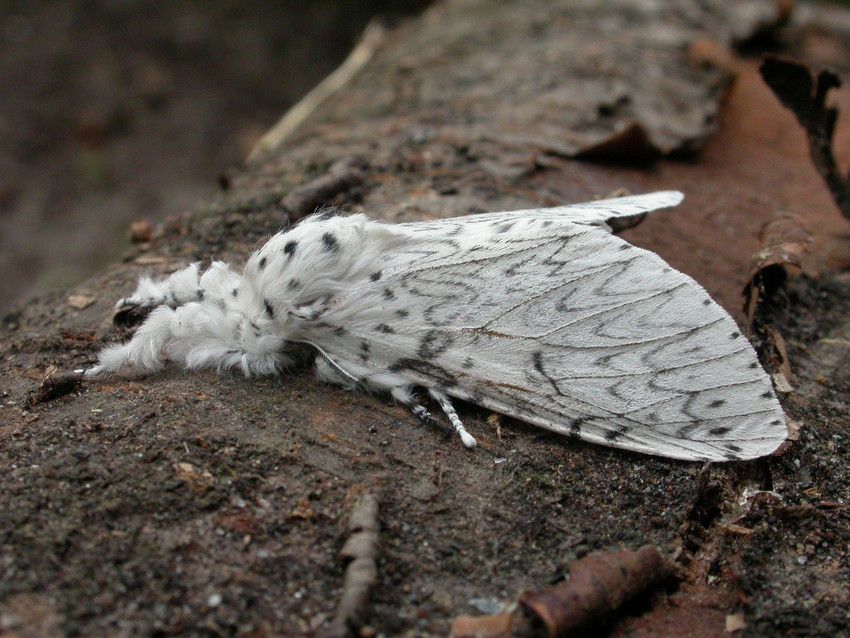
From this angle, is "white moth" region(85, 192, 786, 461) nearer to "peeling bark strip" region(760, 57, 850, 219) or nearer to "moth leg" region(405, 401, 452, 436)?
"moth leg" region(405, 401, 452, 436)

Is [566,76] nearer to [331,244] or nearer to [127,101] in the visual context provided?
[331,244]

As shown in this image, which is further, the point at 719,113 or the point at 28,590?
the point at 719,113

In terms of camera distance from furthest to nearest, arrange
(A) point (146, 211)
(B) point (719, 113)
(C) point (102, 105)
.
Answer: (C) point (102, 105) → (A) point (146, 211) → (B) point (719, 113)

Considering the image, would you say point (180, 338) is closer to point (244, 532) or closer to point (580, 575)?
point (244, 532)

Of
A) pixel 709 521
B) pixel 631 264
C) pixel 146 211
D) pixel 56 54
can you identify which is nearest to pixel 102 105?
pixel 56 54

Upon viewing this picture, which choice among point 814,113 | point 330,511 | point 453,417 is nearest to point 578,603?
point 330,511

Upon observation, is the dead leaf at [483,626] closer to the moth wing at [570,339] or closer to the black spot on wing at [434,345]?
the moth wing at [570,339]

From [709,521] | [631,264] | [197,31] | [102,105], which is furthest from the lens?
[197,31]
